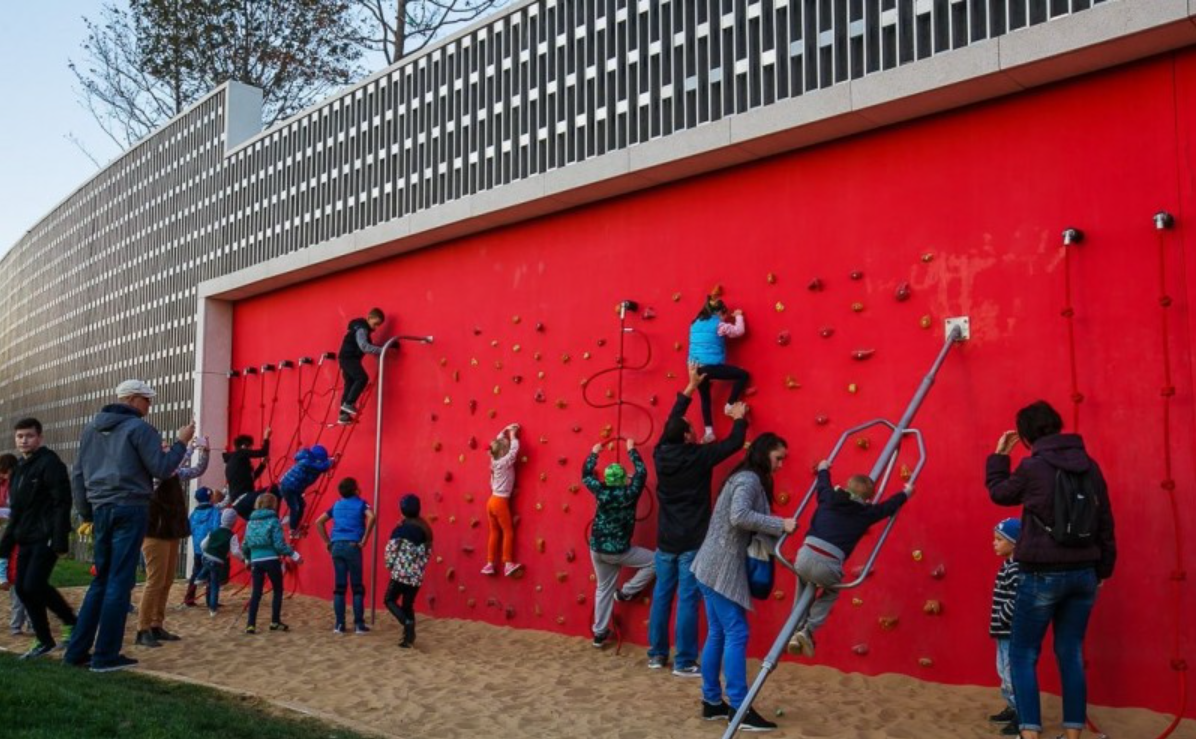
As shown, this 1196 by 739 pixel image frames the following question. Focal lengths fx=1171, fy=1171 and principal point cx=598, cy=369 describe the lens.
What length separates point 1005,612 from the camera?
667 centimetres

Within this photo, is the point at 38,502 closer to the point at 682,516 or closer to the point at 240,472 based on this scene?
the point at 240,472

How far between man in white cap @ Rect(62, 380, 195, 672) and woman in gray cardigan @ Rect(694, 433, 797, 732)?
3806 mm

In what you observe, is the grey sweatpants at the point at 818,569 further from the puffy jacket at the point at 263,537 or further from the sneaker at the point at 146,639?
the sneaker at the point at 146,639

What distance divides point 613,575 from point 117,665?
12.1 feet

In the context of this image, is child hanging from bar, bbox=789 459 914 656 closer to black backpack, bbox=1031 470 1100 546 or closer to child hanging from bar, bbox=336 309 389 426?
black backpack, bbox=1031 470 1100 546

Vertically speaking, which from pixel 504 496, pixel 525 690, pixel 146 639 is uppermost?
pixel 504 496

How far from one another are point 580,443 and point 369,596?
3.56 meters

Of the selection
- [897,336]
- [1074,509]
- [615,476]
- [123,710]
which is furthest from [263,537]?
[1074,509]

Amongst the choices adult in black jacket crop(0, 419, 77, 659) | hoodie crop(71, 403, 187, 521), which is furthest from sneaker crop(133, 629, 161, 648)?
hoodie crop(71, 403, 187, 521)

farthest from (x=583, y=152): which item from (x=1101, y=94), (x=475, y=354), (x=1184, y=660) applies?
(x=1184, y=660)

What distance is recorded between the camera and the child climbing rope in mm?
9156

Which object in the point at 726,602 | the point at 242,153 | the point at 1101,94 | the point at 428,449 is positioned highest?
the point at 242,153

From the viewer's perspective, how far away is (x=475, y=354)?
11.4m

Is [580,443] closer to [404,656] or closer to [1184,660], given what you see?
[404,656]
